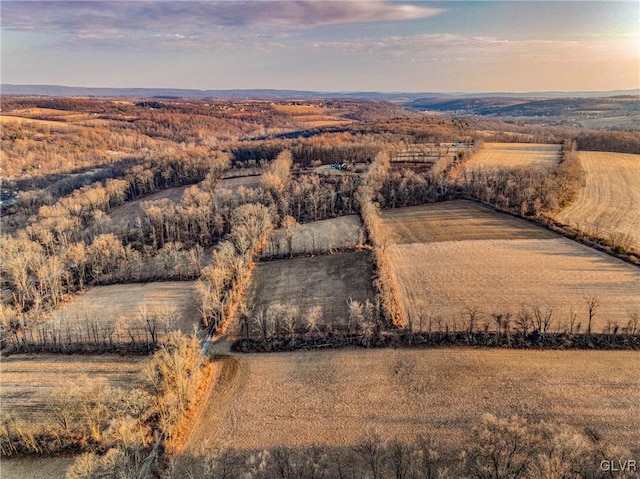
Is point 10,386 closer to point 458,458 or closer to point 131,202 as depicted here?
point 458,458

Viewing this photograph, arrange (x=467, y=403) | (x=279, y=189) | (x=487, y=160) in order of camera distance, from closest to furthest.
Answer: (x=467, y=403) < (x=279, y=189) < (x=487, y=160)

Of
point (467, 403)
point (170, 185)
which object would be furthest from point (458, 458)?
point (170, 185)

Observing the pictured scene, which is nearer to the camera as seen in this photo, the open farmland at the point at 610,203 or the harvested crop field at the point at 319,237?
the open farmland at the point at 610,203

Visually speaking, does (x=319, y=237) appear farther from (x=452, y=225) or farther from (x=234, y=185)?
(x=234, y=185)

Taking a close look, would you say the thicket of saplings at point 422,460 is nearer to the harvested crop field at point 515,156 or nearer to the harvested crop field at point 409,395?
the harvested crop field at point 409,395

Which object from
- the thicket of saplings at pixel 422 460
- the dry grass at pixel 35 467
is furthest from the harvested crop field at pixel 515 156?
the dry grass at pixel 35 467

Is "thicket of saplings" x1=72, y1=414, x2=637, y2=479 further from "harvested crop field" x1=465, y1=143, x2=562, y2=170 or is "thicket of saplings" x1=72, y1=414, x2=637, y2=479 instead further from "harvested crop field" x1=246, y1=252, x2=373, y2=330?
"harvested crop field" x1=465, y1=143, x2=562, y2=170
